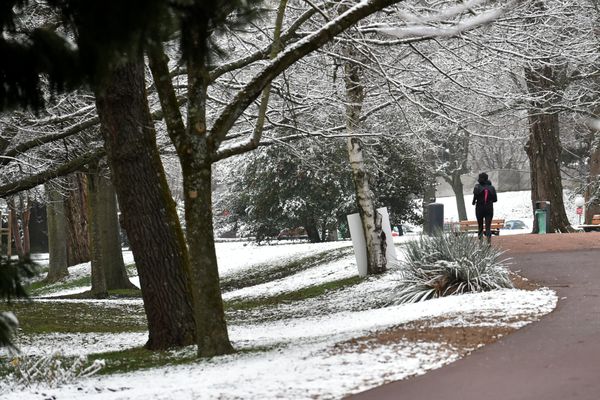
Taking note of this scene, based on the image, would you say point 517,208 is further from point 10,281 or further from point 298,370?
point 10,281

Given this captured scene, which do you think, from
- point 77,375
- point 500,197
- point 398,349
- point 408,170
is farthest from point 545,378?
point 500,197

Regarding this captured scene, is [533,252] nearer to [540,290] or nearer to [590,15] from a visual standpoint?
[540,290]

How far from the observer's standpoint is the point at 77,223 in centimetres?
3619

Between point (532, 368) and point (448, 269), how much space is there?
681 cm

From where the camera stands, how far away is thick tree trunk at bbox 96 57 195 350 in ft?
41.7

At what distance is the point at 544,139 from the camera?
91.6 feet

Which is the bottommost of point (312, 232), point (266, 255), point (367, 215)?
point (266, 255)

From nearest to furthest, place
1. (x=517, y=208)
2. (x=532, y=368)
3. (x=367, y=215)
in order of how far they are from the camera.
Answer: (x=532, y=368), (x=367, y=215), (x=517, y=208)

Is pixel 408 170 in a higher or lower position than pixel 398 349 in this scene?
higher

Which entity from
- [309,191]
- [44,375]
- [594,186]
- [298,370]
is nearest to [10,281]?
[298,370]

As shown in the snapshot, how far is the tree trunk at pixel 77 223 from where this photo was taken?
3345 cm

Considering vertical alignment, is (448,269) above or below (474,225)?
below

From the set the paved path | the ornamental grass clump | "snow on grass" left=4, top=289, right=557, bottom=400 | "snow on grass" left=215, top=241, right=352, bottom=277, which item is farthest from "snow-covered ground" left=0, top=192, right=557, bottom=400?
"snow on grass" left=215, top=241, right=352, bottom=277

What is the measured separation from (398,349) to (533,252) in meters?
11.2
